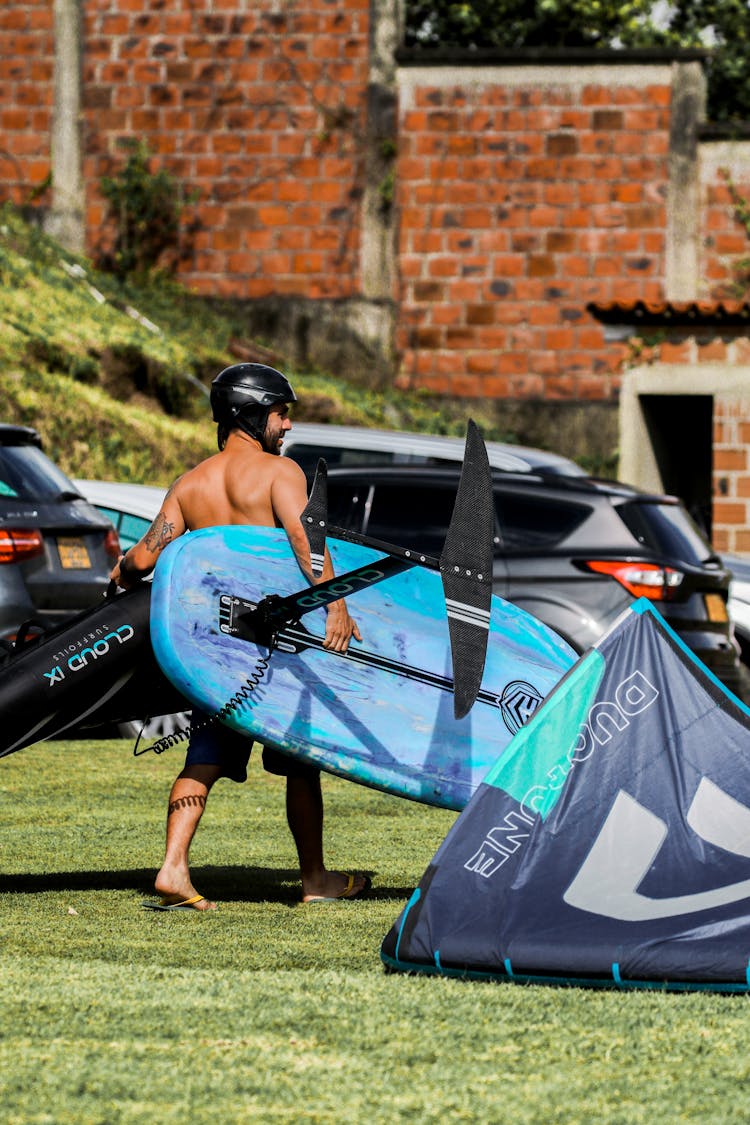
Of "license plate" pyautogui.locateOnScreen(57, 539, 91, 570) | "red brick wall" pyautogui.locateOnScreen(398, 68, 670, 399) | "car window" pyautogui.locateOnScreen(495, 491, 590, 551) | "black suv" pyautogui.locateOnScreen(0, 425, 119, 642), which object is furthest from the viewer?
"red brick wall" pyautogui.locateOnScreen(398, 68, 670, 399)

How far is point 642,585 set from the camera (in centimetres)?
1166

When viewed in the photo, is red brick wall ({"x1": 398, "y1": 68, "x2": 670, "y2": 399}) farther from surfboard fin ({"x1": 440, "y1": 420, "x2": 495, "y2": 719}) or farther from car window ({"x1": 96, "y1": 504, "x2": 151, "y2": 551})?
surfboard fin ({"x1": 440, "y1": 420, "x2": 495, "y2": 719})

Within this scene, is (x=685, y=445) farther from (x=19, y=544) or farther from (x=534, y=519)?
(x=19, y=544)

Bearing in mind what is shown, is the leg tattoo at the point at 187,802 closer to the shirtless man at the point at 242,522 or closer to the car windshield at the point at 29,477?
the shirtless man at the point at 242,522

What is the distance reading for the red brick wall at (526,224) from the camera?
2427cm

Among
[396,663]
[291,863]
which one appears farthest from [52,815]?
[396,663]

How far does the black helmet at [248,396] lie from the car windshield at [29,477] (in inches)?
185

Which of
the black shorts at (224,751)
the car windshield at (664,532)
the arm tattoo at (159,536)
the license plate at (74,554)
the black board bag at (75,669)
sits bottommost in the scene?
the car windshield at (664,532)

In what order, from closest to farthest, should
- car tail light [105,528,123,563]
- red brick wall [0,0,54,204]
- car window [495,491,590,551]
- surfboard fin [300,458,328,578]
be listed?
surfboard fin [300,458,328,578], car tail light [105,528,123,563], car window [495,491,590,551], red brick wall [0,0,54,204]

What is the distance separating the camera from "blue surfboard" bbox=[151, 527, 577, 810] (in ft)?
20.0

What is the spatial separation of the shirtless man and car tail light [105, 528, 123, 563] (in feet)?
16.1

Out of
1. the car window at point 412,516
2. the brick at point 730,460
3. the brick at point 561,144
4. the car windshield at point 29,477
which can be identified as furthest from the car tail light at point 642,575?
the brick at point 561,144

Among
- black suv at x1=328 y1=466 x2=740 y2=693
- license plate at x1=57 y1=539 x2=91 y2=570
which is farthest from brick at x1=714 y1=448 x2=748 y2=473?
license plate at x1=57 y1=539 x2=91 y2=570

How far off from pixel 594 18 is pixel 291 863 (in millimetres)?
24659
